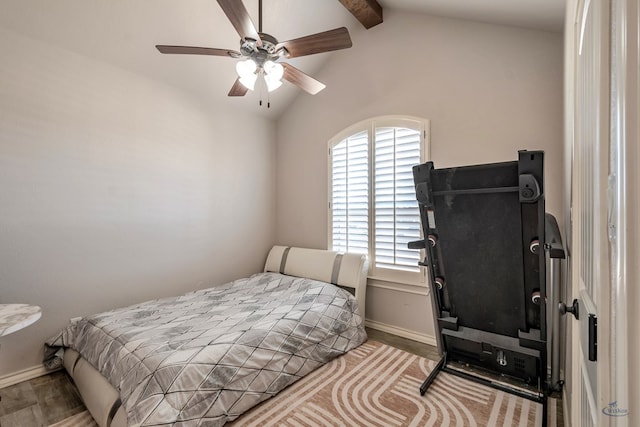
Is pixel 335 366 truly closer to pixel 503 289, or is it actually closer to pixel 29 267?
pixel 503 289

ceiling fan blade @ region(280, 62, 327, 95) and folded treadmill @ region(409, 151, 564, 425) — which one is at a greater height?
ceiling fan blade @ region(280, 62, 327, 95)

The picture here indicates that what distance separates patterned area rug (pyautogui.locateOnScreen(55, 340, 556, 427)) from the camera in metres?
1.80

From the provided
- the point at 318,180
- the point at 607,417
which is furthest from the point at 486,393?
the point at 318,180

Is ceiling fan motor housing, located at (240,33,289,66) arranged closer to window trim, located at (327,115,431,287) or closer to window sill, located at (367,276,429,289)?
window trim, located at (327,115,431,287)

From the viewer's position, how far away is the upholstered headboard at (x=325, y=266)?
305 centimetres

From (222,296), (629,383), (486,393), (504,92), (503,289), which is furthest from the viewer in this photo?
(222,296)

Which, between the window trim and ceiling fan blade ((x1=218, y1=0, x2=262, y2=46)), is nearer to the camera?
ceiling fan blade ((x1=218, y1=0, x2=262, y2=46))

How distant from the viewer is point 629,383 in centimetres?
39

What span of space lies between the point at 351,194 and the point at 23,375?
10.5ft

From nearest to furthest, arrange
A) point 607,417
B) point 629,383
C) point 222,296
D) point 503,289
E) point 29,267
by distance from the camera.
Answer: point 629,383
point 607,417
point 503,289
point 29,267
point 222,296

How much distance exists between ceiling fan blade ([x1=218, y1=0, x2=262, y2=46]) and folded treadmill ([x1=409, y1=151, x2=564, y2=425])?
1.31 metres

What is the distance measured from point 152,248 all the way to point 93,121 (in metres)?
1.26

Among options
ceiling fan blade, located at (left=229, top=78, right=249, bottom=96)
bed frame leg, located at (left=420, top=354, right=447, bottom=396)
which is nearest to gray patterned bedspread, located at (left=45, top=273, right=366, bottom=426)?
bed frame leg, located at (left=420, top=354, right=447, bottom=396)

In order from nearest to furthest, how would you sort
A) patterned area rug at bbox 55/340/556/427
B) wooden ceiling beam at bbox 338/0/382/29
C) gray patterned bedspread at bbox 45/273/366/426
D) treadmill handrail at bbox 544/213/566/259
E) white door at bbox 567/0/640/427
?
white door at bbox 567/0/640/427
treadmill handrail at bbox 544/213/566/259
gray patterned bedspread at bbox 45/273/366/426
patterned area rug at bbox 55/340/556/427
wooden ceiling beam at bbox 338/0/382/29
